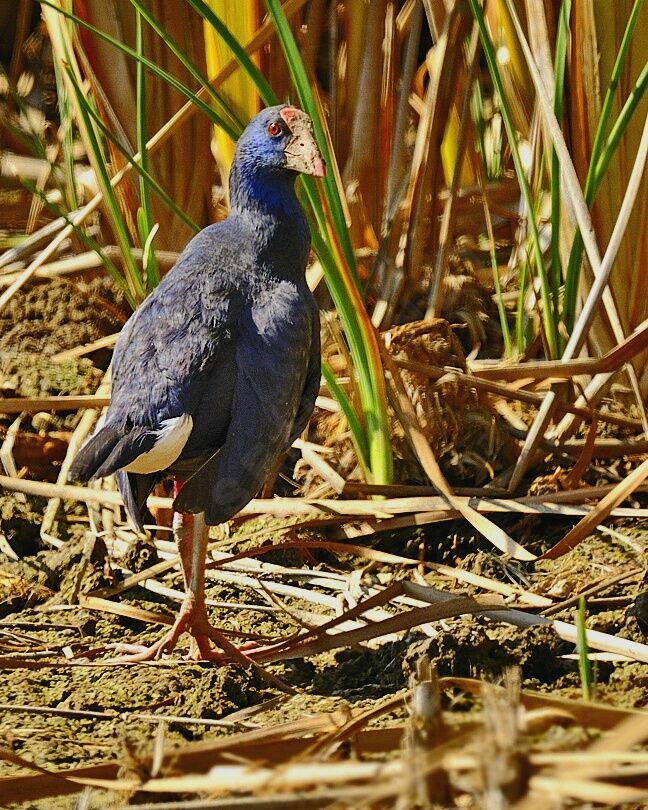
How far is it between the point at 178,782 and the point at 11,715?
110 centimetres

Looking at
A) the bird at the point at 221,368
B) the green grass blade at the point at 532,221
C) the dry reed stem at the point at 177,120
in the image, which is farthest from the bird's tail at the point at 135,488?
the green grass blade at the point at 532,221

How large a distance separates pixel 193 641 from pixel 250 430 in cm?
54

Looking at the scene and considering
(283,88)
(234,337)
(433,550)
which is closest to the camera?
(234,337)

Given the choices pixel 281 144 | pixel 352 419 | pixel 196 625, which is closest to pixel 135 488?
pixel 196 625

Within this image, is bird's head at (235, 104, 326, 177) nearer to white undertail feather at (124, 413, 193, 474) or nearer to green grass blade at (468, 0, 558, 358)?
green grass blade at (468, 0, 558, 358)

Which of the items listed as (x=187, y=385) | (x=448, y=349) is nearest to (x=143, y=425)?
(x=187, y=385)

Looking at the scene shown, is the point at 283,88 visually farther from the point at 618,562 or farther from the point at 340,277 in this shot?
the point at 618,562

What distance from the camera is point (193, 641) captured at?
2.62 m

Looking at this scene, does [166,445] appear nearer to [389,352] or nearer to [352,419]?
[352,419]

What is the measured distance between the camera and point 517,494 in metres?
2.99

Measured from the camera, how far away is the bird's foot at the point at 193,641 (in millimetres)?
2561

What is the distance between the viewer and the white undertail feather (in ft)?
7.67

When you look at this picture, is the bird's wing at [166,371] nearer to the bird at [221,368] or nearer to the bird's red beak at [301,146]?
the bird at [221,368]

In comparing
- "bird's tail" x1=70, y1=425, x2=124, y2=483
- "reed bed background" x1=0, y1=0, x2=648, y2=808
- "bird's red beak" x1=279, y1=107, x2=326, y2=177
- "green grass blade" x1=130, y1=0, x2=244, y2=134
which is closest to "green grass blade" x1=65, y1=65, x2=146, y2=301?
"reed bed background" x1=0, y1=0, x2=648, y2=808
